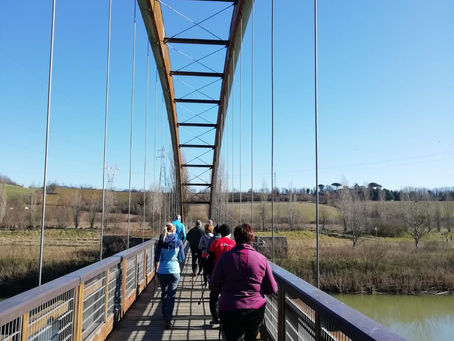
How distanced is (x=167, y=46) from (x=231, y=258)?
11710 mm

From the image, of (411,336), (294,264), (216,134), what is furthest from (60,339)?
(294,264)

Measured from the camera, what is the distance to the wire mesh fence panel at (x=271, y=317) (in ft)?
12.0

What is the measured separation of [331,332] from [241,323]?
608 mm

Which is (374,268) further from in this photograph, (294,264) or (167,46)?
(167,46)

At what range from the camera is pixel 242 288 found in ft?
8.30

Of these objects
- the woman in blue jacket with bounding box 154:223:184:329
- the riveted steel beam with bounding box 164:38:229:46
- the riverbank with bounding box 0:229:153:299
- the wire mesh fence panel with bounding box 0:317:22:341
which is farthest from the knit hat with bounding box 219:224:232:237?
the riverbank with bounding box 0:229:153:299

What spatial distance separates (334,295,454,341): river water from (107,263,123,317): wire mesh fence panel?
44.0 feet

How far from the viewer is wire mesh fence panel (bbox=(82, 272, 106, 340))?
138 inches

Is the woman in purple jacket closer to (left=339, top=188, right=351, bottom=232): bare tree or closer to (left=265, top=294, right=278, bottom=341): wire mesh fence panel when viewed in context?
(left=265, top=294, right=278, bottom=341): wire mesh fence panel

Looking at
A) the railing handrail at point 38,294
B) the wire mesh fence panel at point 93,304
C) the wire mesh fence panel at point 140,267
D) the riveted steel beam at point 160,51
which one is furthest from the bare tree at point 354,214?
the railing handrail at point 38,294

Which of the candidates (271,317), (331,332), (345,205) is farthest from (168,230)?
(345,205)

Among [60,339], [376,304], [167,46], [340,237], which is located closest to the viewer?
[60,339]

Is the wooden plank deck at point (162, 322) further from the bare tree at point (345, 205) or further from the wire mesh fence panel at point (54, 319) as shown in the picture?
the bare tree at point (345, 205)

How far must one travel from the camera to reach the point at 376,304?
66.8 feet
